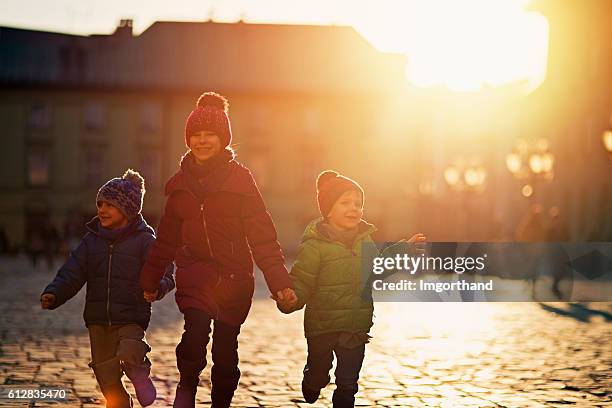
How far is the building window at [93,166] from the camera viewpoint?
59.8 meters

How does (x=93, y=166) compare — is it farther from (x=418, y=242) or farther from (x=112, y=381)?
(x=418, y=242)

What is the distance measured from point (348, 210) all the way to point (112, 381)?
1.59 meters

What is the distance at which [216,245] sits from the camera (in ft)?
20.0

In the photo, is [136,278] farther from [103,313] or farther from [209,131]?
[209,131]

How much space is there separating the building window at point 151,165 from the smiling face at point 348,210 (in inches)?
2134

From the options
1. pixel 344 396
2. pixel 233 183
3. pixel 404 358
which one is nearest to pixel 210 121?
pixel 233 183

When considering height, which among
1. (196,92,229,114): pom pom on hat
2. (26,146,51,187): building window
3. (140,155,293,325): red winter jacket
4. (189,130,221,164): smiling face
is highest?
(26,146,51,187): building window

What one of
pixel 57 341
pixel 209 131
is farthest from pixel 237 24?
pixel 209 131

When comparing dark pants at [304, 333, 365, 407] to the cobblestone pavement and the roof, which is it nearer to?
the cobblestone pavement

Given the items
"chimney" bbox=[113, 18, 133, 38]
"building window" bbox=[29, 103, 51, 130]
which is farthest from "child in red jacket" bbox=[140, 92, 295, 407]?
"chimney" bbox=[113, 18, 133, 38]

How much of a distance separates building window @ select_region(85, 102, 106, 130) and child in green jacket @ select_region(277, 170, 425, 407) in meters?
54.8

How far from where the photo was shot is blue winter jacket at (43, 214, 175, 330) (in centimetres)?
629

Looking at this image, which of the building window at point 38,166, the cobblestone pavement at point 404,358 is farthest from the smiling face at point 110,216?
the building window at point 38,166

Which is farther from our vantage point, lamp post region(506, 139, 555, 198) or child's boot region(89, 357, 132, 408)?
lamp post region(506, 139, 555, 198)
